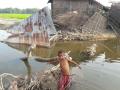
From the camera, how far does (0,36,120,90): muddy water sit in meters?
13.8

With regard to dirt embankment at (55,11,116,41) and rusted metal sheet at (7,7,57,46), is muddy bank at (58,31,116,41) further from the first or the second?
rusted metal sheet at (7,7,57,46)

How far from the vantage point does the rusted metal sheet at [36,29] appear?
928 inches

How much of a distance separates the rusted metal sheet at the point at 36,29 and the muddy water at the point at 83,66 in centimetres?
72

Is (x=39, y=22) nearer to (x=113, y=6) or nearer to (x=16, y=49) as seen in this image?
(x=16, y=49)

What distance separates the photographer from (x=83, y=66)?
1728 cm

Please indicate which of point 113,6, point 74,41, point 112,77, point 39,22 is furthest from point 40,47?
point 113,6

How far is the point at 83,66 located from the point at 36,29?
26.0ft

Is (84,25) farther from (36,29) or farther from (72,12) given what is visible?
(36,29)

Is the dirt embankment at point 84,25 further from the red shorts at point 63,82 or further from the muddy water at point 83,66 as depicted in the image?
the red shorts at point 63,82

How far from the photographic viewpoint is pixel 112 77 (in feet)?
49.8

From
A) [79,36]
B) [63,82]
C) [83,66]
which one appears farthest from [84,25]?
[63,82]

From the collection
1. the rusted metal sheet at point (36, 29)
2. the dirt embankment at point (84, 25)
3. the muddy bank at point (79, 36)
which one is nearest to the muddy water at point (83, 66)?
the rusted metal sheet at point (36, 29)

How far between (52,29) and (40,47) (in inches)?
108

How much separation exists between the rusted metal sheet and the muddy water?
724 mm
